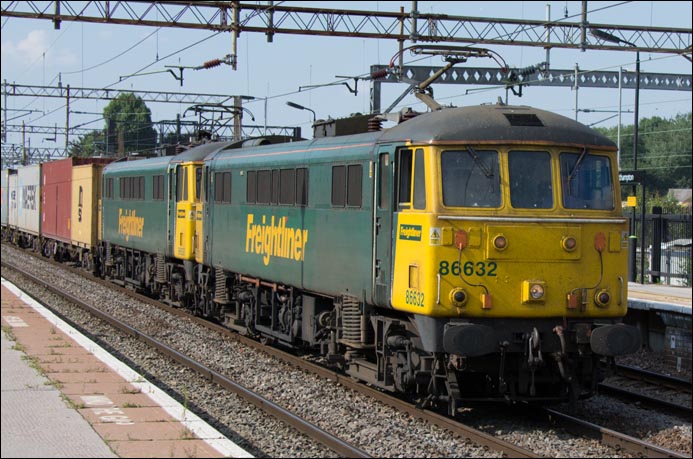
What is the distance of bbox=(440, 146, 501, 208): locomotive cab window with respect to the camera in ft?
35.1

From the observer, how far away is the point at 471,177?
10.8 metres

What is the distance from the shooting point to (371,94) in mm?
29422

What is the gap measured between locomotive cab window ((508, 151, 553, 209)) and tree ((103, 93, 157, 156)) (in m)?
64.2

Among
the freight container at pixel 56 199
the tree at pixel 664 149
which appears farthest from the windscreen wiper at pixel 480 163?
the tree at pixel 664 149

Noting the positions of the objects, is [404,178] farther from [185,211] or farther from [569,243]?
[185,211]

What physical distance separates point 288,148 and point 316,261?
220cm

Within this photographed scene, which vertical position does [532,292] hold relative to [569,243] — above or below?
below

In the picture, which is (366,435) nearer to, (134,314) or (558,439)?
A: (558,439)

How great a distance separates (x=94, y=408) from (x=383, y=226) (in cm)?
396

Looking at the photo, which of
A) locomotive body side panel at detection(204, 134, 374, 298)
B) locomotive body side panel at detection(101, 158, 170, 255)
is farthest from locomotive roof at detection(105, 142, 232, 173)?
locomotive body side panel at detection(204, 134, 374, 298)

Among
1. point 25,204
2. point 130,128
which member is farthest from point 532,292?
point 130,128

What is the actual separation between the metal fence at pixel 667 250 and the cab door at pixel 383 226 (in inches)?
531

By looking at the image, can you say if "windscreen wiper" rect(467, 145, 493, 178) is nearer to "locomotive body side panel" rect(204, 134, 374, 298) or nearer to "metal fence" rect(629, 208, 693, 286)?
"locomotive body side panel" rect(204, 134, 374, 298)

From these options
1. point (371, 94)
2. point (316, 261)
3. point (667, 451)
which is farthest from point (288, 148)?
point (371, 94)
